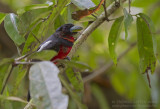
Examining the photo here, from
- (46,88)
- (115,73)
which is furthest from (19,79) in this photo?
(115,73)

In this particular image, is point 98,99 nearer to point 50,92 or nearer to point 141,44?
point 141,44

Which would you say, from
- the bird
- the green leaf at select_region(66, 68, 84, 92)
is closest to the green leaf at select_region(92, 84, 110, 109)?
the bird

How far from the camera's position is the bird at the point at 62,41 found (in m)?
2.00

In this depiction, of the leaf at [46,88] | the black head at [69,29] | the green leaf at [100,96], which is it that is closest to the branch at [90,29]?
the black head at [69,29]

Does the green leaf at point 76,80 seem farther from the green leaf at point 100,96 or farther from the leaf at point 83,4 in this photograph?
the green leaf at point 100,96

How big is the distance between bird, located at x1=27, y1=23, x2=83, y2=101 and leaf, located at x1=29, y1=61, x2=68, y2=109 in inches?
37.3

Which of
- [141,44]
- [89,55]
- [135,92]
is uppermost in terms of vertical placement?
[141,44]

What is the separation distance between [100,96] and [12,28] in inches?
101

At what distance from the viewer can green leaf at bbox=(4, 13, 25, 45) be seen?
1.38 metres

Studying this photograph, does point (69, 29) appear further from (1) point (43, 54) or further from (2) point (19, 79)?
(1) point (43, 54)

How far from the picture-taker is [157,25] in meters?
3.49

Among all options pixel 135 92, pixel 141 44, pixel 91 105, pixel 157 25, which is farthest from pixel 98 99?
pixel 141 44

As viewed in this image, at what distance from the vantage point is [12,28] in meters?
1.45

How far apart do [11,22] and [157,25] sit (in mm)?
2441
